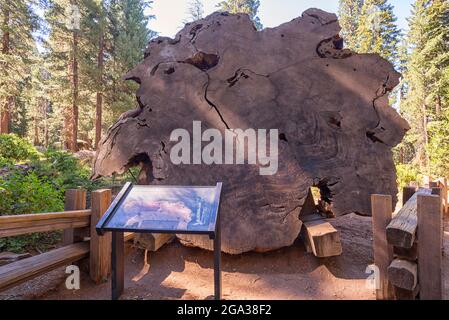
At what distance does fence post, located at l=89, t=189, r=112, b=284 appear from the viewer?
2814 millimetres

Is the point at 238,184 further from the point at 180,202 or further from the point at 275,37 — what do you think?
the point at 275,37

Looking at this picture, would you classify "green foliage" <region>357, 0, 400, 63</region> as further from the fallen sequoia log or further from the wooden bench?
the wooden bench

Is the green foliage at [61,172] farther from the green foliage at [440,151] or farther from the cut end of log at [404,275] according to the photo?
the green foliage at [440,151]

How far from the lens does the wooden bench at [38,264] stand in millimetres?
2133

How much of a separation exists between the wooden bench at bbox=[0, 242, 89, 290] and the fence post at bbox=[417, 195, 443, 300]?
322 centimetres

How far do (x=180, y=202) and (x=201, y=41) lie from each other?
2752mm

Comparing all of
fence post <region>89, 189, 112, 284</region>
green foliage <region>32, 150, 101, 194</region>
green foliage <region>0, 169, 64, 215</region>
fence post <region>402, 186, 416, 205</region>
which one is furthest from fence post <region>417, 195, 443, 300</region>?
green foliage <region>32, 150, 101, 194</region>

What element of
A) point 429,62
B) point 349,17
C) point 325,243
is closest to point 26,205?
point 325,243

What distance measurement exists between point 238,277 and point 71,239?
1.92m

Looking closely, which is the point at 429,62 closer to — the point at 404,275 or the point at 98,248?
the point at 404,275

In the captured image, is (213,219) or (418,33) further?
(418,33)

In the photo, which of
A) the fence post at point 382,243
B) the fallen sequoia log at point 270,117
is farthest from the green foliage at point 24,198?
the fence post at point 382,243
